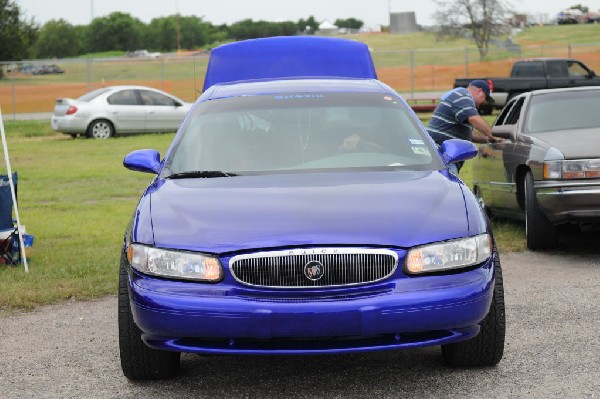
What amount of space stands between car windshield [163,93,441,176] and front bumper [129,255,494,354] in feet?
3.95

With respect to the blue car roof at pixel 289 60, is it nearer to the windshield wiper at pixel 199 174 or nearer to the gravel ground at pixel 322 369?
the gravel ground at pixel 322 369

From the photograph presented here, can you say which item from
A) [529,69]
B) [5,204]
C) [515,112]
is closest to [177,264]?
[5,204]

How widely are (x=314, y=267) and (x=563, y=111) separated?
6316 millimetres

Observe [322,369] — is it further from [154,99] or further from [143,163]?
[154,99]

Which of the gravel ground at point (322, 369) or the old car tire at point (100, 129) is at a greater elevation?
the gravel ground at point (322, 369)

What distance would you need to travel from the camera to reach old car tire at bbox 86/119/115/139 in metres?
27.0

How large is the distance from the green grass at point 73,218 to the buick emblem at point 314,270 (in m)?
3.41

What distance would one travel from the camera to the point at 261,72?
1120cm

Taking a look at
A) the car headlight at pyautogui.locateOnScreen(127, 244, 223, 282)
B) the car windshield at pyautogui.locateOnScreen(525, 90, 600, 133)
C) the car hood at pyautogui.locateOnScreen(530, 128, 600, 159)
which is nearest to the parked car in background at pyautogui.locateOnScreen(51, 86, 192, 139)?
the car windshield at pyautogui.locateOnScreen(525, 90, 600, 133)

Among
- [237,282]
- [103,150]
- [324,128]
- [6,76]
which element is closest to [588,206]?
[324,128]

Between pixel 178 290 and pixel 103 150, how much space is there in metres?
18.7

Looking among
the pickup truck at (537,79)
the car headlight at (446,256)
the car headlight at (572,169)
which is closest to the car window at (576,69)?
the pickup truck at (537,79)

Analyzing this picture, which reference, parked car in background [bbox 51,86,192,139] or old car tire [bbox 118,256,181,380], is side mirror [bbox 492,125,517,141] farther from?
parked car in background [bbox 51,86,192,139]

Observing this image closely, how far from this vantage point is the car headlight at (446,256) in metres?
4.80
